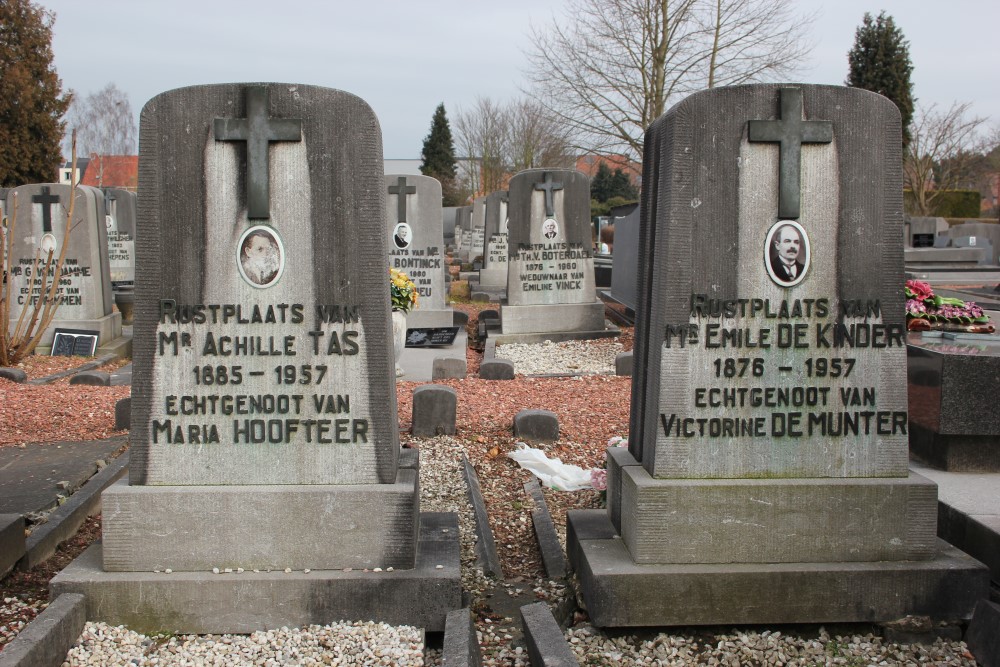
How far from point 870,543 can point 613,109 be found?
78.8 feet

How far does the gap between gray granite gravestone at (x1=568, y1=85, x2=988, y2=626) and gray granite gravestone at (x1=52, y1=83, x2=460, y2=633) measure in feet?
3.55

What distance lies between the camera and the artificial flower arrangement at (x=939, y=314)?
19.8ft

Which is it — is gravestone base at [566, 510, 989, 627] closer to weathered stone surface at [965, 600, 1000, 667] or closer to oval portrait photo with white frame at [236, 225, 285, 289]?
weathered stone surface at [965, 600, 1000, 667]

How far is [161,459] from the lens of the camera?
151 inches

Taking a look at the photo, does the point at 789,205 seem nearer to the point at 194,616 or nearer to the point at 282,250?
the point at 282,250

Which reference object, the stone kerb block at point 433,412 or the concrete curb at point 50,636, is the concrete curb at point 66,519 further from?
the stone kerb block at point 433,412

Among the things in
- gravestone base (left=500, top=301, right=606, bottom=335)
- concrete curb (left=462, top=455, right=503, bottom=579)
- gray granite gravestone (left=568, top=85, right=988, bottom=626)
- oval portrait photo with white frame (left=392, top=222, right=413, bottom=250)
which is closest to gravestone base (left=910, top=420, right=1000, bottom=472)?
gray granite gravestone (left=568, top=85, right=988, bottom=626)

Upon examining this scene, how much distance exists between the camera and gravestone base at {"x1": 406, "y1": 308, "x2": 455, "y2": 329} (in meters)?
14.0

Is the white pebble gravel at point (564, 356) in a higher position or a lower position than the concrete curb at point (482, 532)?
higher

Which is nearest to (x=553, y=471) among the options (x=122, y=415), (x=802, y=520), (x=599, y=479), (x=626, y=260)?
(x=599, y=479)

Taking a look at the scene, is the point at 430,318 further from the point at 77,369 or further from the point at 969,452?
the point at 969,452

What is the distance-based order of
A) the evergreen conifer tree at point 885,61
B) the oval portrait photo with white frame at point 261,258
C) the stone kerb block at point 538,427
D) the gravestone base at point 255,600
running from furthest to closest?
the evergreen conifer tree at point 885,61
the stone kerb block at point 538,427
the oval portrait photo with white frame at point 261,258
the gravestone base at point 255,600

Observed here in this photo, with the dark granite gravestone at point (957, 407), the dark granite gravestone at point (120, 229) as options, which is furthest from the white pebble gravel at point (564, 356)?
the dark granite gravestone at point (120, 229)

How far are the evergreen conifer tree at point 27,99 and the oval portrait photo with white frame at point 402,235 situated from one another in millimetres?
22848
